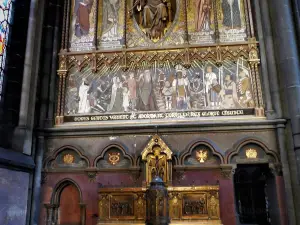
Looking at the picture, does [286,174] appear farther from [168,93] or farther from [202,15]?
[202,15]

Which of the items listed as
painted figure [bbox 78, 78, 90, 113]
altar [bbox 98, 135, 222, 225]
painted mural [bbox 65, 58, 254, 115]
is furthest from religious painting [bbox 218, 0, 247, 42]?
altar [bbox 98, 135, 222, 225]

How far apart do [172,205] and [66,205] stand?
3.31m

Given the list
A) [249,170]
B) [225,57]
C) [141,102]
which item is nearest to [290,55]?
[225,57]

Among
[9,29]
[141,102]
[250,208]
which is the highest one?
[9,29]

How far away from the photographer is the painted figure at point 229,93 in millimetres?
10312

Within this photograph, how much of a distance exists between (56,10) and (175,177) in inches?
282

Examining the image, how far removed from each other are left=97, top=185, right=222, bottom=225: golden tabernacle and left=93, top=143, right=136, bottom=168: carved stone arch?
104 cm

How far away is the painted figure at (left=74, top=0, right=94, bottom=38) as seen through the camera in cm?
1166

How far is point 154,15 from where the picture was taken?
1140 cm

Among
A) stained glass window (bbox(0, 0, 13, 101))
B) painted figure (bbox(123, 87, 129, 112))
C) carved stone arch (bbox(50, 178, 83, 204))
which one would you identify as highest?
stained glass window (bbox(0, 0, 13, 101))

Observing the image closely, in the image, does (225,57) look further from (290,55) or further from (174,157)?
(174,157)

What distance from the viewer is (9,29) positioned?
10.6m

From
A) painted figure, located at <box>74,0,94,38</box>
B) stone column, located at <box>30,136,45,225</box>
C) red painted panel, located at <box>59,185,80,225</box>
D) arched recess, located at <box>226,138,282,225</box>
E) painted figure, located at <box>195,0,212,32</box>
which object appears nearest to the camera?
arched recess, located at <box>226,138,282,225</box>

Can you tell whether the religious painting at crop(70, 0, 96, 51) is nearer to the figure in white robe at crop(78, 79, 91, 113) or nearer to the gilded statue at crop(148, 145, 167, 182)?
the figure in white robe at crop(78, 79, 91, 113)
